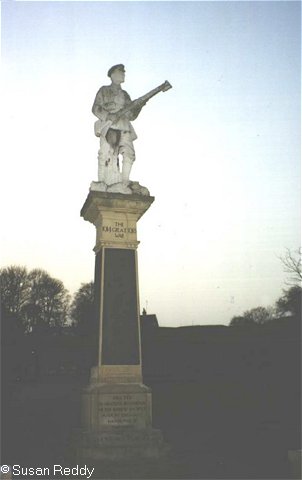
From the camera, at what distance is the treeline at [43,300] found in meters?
48.9

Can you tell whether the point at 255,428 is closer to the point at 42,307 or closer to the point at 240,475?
the point at 240,475

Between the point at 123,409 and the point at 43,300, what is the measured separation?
46985 mm

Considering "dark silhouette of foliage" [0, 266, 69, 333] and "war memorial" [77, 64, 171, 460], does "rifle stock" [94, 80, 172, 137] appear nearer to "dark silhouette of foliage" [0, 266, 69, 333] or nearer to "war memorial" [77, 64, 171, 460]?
"war memorial" [77, 64, 171, 460]

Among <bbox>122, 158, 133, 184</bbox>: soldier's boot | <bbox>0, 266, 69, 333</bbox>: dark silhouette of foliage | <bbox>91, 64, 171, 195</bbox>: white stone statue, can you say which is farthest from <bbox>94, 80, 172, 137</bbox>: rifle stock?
<bbox>0, 266, 69, 333</bbox>: dark silhouette of foliage

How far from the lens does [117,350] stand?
29.0ft

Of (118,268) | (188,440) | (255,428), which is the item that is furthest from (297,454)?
(255,428)

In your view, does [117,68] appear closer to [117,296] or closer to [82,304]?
[117,296]

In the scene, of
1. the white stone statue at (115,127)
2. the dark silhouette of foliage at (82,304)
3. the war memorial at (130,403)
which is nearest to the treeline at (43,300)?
the dark silhouette of foliage at (82,304)

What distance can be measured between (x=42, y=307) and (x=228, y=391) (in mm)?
39749

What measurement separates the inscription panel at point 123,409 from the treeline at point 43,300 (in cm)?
3722

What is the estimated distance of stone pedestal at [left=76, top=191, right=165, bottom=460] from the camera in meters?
7.99

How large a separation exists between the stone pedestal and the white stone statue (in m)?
0.80

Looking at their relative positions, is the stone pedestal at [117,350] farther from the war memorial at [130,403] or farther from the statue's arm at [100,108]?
the statue's arm at [100,108]

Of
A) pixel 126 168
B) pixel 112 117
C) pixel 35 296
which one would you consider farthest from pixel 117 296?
pixel 35 296
